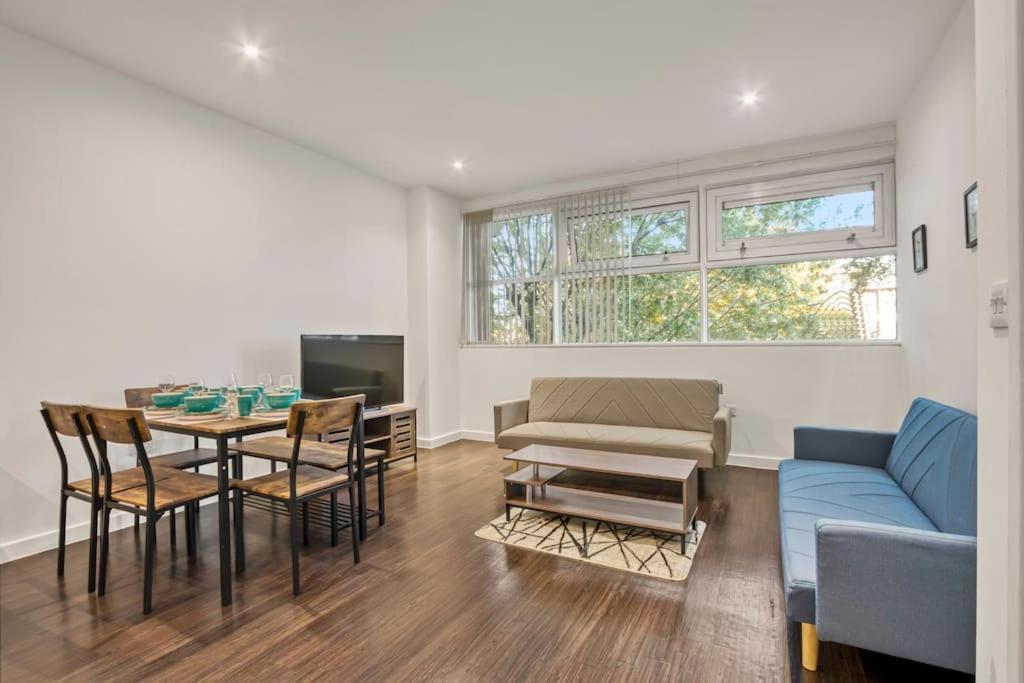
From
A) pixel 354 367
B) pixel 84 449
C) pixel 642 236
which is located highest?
pixel 642 236

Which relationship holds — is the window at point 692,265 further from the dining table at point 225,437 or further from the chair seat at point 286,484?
the dining table at point 225,437

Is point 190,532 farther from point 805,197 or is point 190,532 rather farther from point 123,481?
point 805,197

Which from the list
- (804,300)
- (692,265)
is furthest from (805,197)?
(692,265)

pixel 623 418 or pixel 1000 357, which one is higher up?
pixel 1000 357

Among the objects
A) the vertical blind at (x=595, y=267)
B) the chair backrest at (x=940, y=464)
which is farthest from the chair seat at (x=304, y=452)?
the vertical blind at (x=595, y=267)

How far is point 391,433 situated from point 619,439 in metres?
2.02

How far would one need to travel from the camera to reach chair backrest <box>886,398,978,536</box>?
171 centimetres

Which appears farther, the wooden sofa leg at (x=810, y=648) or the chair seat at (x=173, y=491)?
the chair seat at (x=173, y=491)

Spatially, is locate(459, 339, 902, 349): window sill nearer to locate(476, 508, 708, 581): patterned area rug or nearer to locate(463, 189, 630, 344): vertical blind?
locate(463, 189, 630, 344): vertical blind

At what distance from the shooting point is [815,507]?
2191 mm

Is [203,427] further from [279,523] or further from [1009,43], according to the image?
[1009,43]

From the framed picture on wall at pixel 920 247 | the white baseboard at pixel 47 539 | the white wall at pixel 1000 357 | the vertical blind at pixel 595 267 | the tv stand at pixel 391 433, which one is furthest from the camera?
the vertical blind at pixel 595 267

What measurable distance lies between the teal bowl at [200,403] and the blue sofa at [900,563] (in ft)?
8.58

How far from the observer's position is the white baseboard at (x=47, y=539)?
2578mm
